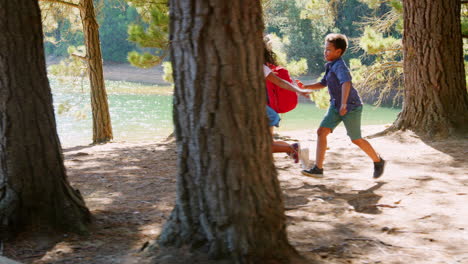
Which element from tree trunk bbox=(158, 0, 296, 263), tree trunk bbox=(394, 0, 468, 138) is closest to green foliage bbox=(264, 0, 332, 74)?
tree trunk bbox=(394, 0, 468, 138)

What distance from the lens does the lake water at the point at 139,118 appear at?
16.4m

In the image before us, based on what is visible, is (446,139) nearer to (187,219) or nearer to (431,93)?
(431,93)

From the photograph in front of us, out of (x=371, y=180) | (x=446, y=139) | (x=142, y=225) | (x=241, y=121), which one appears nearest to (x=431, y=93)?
(x=446, y=139)

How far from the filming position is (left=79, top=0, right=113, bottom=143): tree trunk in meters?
10.4

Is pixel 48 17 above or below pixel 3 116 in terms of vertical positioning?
above

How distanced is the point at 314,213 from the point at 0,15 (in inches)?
98.7

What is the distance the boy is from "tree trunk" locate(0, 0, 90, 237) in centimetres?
247

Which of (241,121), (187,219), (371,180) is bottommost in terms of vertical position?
(371,180)

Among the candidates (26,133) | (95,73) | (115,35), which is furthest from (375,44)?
(115,35)

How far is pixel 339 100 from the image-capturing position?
467 centimetres

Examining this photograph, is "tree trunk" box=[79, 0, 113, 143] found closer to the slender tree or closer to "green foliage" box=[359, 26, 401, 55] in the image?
the slender tree

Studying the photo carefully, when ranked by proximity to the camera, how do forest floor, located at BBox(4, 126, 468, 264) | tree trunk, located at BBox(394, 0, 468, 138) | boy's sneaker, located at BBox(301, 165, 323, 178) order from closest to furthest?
forest floor, located at BBox(4, 126, 468, 264) → boy's sneaker, located at BBox(301, 165, 323, 178) → tree trunk, located at BBox(394, 0, 468, 138)

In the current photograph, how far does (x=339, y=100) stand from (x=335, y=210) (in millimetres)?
1286

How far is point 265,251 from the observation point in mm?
2432
